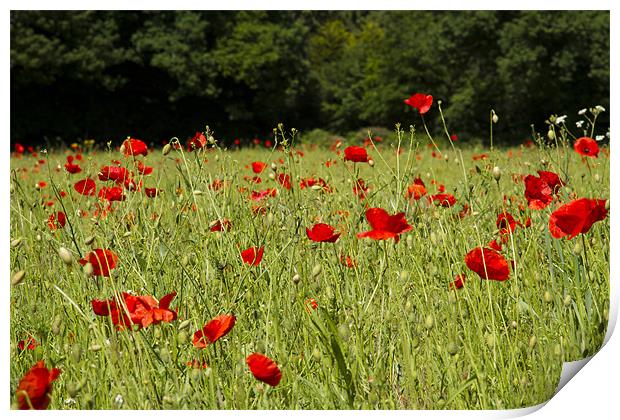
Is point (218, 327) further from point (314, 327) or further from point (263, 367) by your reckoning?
point (314, 327)

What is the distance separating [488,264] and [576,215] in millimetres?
147

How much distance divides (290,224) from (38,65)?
1997 millimetres

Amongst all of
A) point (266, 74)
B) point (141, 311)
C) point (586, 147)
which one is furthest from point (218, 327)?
point (266, 74)

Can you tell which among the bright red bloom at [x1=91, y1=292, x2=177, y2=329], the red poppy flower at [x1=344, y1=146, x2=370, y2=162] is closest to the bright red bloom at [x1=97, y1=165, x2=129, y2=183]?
the red poppy flower at [x1=344, y1=146, x2=370, y2=162]

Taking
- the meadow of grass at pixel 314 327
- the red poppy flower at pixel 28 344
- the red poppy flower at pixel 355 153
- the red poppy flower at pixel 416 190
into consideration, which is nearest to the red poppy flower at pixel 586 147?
the meadow of grass at pixel 314 327

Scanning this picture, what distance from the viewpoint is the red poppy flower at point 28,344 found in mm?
1266

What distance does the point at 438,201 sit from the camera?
5.24 ft

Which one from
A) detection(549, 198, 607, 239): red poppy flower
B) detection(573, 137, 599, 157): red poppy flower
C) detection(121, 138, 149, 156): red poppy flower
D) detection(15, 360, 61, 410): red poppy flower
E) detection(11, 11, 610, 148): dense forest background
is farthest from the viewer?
detection(11, 11, 610, 148): dense forest background

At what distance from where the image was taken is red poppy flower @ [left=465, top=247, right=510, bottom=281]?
3.42ft

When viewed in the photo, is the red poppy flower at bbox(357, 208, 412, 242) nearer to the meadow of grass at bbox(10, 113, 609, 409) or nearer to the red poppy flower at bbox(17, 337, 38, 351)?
the meadow of grass at bbox(10, 113, 609, 409)

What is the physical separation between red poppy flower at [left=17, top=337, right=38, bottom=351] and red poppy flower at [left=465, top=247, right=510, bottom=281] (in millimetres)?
779

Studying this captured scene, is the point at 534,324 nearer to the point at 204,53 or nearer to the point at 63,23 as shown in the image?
the point at 63,23

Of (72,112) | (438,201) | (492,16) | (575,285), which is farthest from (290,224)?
(492,16)

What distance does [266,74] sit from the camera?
201 inches
